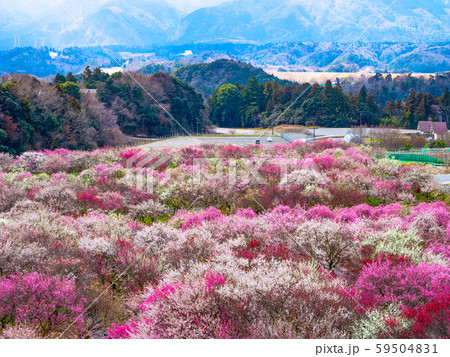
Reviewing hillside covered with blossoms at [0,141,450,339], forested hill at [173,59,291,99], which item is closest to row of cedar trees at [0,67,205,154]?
hillside covered with blossoms at [0,141,450,339]

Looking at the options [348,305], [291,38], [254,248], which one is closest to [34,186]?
[254,248]

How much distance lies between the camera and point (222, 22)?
11856cm

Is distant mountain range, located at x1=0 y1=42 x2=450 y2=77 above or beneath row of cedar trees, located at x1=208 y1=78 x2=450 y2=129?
above

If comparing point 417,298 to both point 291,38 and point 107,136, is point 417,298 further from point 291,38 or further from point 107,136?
point 291,38

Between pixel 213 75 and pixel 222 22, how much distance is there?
2101 cm

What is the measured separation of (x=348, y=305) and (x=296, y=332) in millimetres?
1181

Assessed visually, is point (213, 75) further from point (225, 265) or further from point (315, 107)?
point (225, 265)

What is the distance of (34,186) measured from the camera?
703 inches

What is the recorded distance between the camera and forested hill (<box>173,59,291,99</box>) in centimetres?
10794

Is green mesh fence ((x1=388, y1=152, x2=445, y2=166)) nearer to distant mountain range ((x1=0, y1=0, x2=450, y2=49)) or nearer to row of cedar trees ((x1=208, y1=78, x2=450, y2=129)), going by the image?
distant mountain range ((x1=0, y1=0, x2=450, y2=49))

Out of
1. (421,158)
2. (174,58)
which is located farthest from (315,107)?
(174,58)

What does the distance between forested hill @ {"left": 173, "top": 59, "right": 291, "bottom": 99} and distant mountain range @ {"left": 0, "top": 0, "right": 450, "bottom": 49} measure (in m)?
8.66

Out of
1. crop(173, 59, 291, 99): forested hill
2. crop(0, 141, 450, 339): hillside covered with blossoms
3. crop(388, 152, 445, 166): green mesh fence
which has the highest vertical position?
crop(173, 59, 291, 99): forested hill

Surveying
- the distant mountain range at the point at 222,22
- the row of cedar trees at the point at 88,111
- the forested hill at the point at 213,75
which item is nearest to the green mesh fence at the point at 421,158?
the distant mountain range at the point at 222,22
